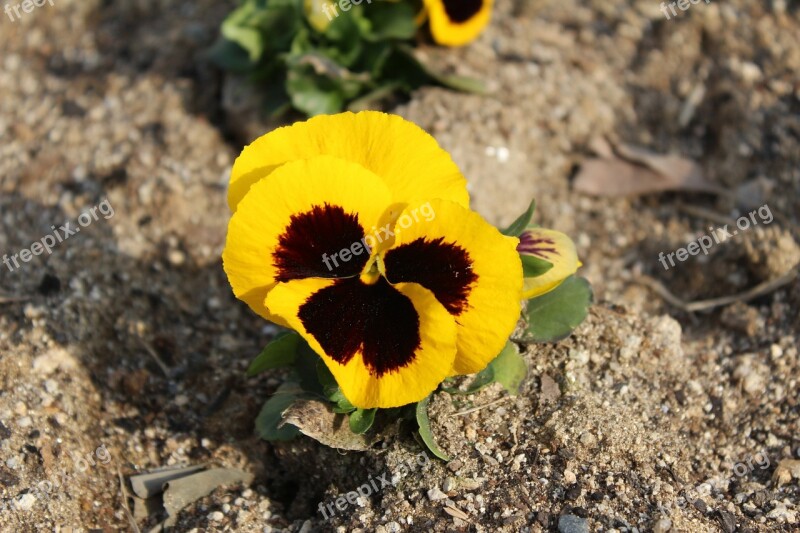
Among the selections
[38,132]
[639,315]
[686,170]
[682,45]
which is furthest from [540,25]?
[38,132]

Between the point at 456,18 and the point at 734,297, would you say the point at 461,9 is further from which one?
the point at 734,297

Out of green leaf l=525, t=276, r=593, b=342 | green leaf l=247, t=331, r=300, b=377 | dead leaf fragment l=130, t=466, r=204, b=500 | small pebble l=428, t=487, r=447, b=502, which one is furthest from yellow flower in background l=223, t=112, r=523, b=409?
dead leaf fragment l=130, t=466, r=204, b=500

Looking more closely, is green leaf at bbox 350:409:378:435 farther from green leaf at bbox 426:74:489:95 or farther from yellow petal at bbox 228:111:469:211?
green leaf at bbox 426:74:489:95

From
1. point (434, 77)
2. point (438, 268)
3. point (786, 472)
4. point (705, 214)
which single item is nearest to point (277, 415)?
point (438, 268)

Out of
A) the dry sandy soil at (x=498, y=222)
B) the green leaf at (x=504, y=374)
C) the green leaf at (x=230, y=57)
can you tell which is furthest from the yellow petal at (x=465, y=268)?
the green leaf at (x=230, y=57)

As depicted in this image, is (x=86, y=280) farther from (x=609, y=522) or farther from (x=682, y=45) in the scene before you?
(x=682, y=45)

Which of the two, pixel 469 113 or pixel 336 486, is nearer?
pixel 336 486
